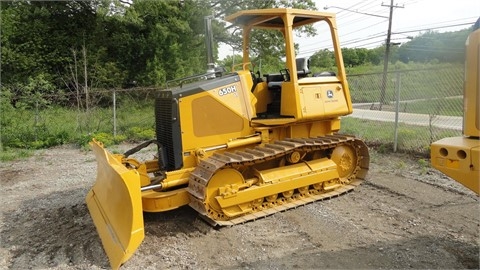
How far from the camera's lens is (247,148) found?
18.1 ft

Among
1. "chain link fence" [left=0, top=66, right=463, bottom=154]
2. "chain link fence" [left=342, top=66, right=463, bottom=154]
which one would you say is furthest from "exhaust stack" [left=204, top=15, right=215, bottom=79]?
"chain link fence" [left=0, top=66, right=463, bottom=154]

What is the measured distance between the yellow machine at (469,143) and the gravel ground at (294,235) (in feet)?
3.31

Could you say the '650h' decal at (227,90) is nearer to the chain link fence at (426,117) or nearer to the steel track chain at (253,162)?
the steel track chain at (253,162)

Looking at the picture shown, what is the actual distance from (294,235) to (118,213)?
2023 mm

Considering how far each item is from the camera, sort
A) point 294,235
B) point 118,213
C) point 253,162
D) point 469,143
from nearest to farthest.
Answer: point 469,143, point 118,213, point 294,235, point 253,162

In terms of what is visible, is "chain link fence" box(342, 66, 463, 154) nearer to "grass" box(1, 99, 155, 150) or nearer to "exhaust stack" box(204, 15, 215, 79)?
"exhaust stack" box(204, 15, 215, 79)

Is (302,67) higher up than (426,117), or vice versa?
(302,67)

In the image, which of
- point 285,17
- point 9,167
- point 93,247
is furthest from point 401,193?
point 9,167

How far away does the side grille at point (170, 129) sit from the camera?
4.96 m

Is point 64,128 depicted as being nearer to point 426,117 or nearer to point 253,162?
point 253,162

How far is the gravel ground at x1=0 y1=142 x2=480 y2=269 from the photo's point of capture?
12.4 ft

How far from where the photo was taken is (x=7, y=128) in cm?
1184

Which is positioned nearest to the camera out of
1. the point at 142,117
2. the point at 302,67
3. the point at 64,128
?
the point at 302,67

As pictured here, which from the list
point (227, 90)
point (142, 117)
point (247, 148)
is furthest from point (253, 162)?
point (142, 117)
